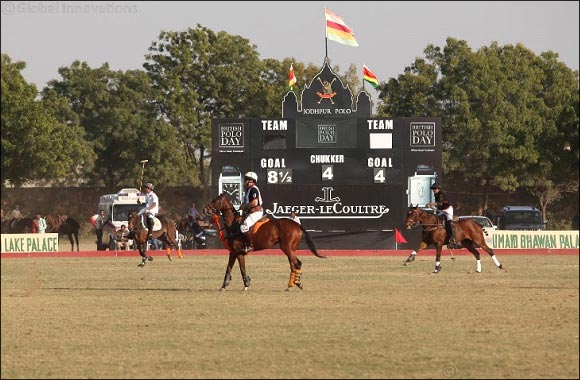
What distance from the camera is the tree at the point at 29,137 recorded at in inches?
1951

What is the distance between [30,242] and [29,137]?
25.2 ft

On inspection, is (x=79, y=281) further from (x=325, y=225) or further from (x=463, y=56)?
(x=463, y=56)

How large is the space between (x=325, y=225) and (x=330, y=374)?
32.4 metres

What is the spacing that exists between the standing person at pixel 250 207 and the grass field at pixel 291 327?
1149 mm

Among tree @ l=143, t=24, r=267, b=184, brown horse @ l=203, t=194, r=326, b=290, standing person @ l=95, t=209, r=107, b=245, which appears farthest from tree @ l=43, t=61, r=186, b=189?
brown horse @ l=203, t=194, r=326, b=290

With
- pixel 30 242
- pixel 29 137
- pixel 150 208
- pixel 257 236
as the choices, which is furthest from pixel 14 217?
pixel 257 236

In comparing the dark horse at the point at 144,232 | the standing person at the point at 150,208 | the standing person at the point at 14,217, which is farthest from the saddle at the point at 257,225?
the standing person at the point at 14,217

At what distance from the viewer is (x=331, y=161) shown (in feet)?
144

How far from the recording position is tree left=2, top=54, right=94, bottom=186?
4956cm

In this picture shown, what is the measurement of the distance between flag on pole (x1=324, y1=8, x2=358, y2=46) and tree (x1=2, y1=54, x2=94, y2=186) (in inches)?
476

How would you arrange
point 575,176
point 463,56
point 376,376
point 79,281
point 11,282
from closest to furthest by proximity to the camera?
point 376,376 → point 11,282 → point 79,281 → point 575,176 → point 463,56

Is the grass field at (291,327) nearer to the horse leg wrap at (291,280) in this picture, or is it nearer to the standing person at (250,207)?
the horse leg wrap at (291,280)

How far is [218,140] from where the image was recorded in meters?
44.8

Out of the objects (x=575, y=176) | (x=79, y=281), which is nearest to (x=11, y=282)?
(x=79, y=281)
